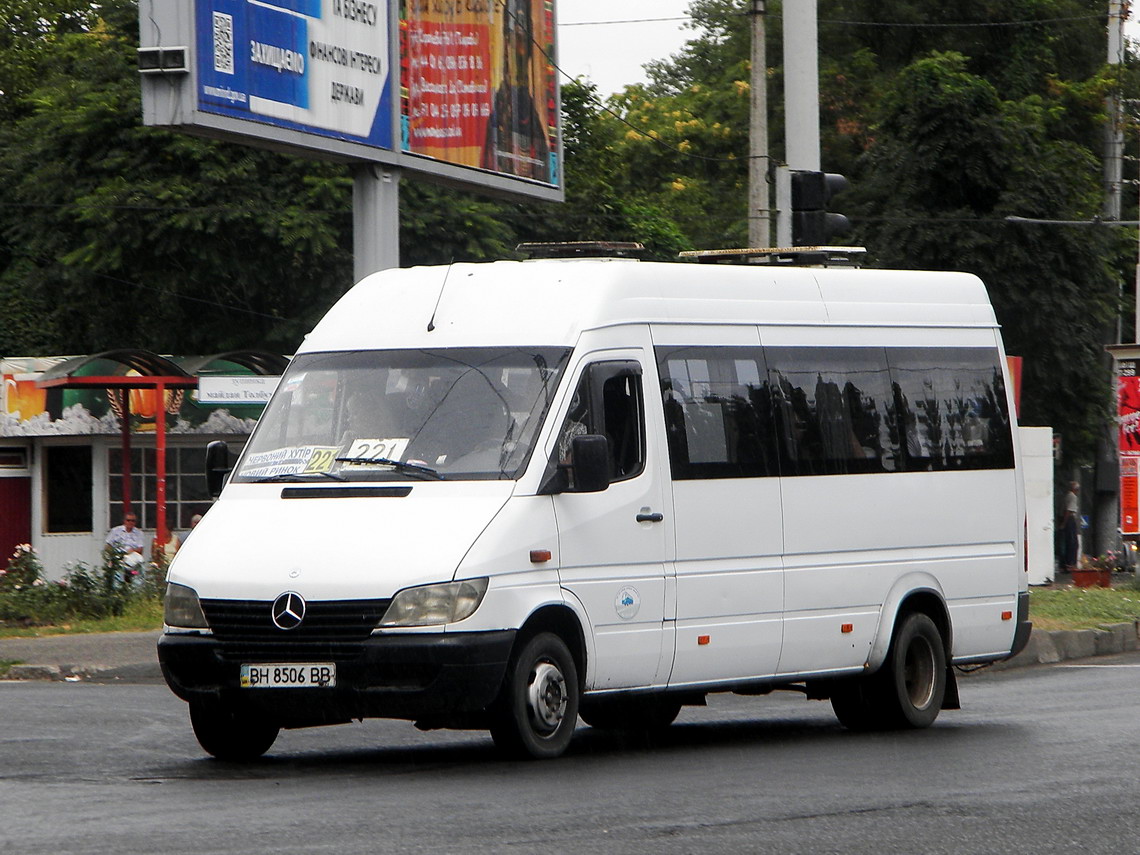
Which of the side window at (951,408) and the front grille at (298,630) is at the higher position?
the side window at (951,408)

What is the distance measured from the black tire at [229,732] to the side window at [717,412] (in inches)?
98.9

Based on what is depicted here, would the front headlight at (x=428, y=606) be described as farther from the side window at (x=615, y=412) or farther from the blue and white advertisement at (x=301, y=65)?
the blue and white advertisement at (x=301, y=65)

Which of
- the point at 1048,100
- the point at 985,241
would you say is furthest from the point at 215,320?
the point at 1048,100

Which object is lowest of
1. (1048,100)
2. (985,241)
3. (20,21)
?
(985,241)

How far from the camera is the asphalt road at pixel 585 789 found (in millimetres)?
7109

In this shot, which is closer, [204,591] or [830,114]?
[204,591]

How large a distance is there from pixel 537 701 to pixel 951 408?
4223mm

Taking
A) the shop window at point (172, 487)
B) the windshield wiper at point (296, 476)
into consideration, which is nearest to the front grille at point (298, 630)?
the windshield wiper at point (296, 476)

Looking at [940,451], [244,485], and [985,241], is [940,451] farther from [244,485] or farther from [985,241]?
[985,241]

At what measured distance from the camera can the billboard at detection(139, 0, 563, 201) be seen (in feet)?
53.6

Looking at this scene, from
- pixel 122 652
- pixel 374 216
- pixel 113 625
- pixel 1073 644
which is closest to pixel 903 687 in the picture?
pixel 122 652

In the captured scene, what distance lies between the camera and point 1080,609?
21812 mm

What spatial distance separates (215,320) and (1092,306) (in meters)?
15.7

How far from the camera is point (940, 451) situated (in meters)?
12.4
